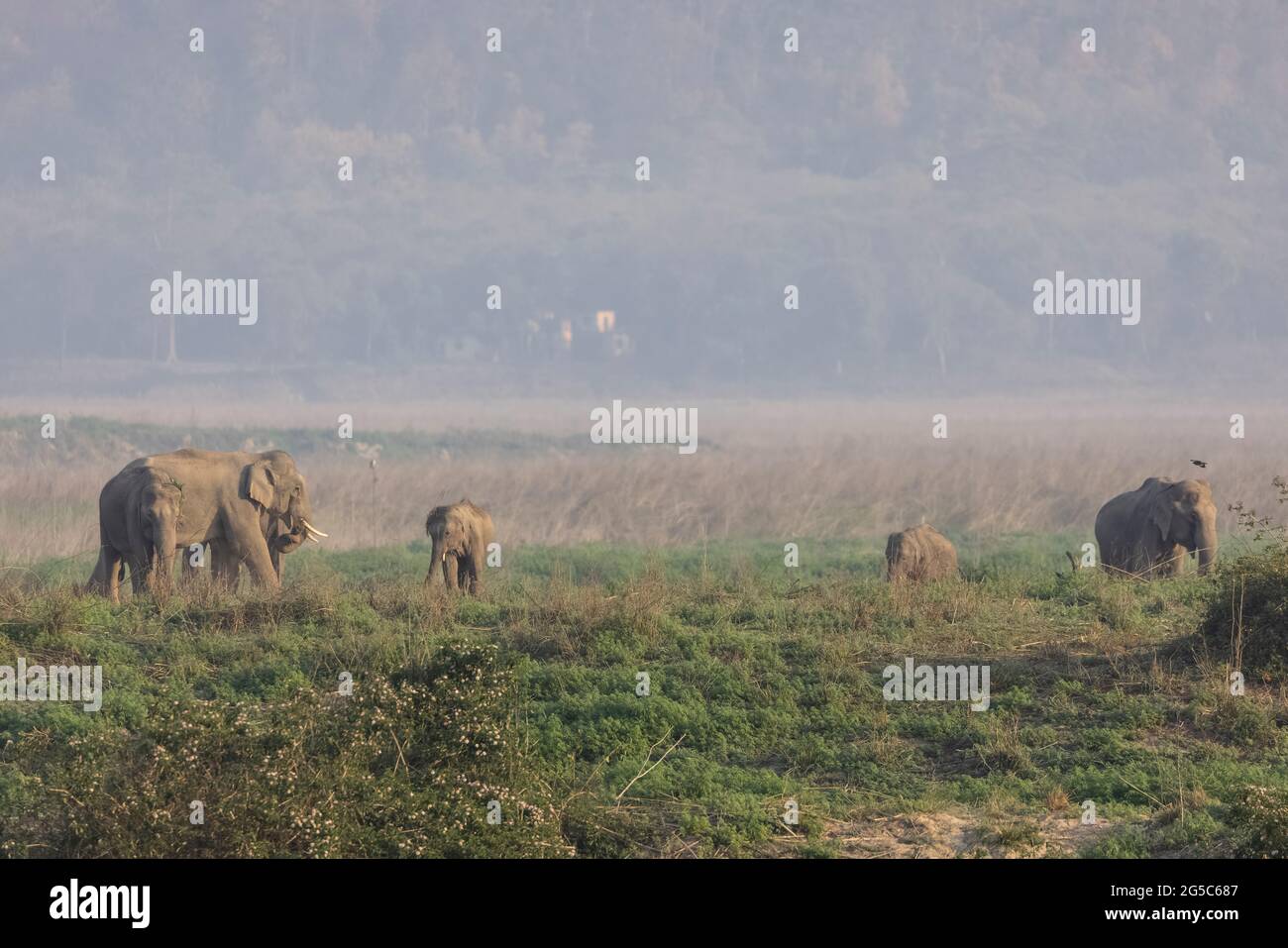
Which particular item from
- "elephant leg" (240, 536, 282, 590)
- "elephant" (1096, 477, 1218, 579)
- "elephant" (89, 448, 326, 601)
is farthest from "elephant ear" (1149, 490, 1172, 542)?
"elephant leg" (240, 536, 282, 590)

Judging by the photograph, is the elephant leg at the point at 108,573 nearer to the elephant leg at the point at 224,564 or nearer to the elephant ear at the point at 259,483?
the elephant leg at the point at 224,564

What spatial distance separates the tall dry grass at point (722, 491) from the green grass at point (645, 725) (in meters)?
13.3

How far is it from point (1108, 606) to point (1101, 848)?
651 centimetres

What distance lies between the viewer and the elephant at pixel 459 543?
23.2 meters

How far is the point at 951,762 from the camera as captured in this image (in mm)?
15016

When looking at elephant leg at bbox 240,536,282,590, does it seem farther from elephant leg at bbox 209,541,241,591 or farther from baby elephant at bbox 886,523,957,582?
baby elephant at bbox 886,523,957,582

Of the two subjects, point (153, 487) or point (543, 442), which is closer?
point (153, 487)

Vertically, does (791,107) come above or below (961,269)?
above

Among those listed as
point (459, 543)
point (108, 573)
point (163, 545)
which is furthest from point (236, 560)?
point (459, 543)

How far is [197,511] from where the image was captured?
2253 cm

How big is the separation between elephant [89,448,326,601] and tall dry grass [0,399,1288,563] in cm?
695

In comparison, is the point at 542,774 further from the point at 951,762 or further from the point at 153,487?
the point at 153,487
